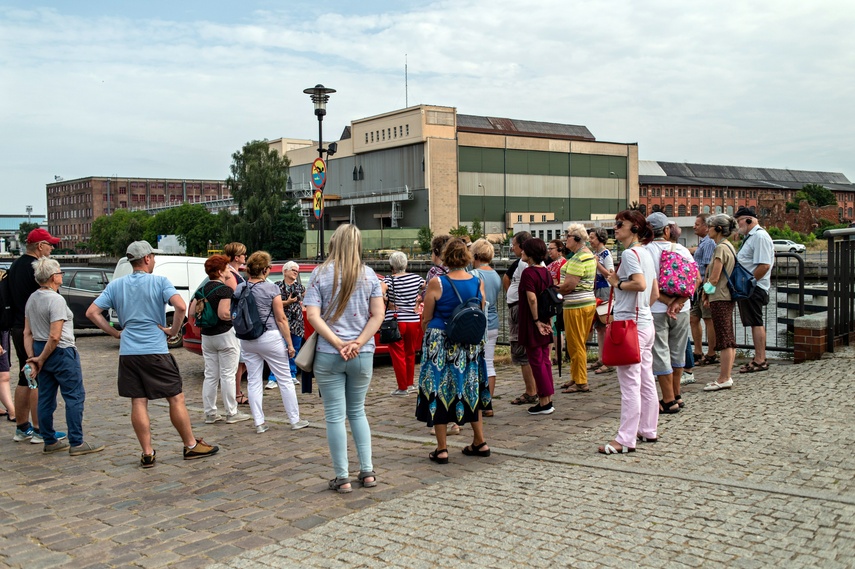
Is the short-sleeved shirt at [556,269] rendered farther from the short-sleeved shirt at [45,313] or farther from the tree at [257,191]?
the tree at [257,191]

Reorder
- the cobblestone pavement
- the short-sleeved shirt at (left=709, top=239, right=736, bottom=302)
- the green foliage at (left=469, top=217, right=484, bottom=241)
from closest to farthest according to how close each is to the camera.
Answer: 1. the cobblestone pavement
2. the short-sleeved shirt at (left=709, top=239, right=736, bottom=302)
3. the green foliage at (left=469, top=217, right=484, bottom=241)

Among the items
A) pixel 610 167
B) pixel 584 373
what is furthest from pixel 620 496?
pixel 610 167

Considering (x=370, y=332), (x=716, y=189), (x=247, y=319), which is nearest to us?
(x=370, y=332)

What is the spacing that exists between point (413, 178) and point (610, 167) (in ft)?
91.4

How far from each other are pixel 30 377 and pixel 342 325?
3.58 m

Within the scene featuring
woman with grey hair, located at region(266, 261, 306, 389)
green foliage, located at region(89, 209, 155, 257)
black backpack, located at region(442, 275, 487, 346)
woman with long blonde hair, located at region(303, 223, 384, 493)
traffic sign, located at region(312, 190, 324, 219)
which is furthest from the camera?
green foliage, located at region(89, 209, 155, 257)

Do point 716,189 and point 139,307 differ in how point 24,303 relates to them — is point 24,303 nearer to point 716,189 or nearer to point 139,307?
point 139,307

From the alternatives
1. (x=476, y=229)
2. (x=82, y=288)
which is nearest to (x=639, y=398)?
(x=82, y=288)

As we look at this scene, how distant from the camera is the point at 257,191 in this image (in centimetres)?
8450

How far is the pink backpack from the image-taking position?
8008 mm

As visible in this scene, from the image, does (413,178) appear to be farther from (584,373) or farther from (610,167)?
(584,373)

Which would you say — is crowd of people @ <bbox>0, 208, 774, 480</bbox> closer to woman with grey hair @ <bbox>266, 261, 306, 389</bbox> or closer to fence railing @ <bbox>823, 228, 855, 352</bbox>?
woman with grey hair @ <bbox>266, 261, 306, 389</bbox>

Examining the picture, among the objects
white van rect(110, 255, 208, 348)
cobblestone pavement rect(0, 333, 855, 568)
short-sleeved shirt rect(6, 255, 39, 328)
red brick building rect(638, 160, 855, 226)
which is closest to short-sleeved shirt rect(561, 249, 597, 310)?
cobblestone pavement rect(0, 333, 855, 568)

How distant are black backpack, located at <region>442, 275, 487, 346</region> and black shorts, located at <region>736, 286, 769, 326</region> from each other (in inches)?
178
